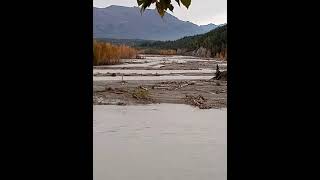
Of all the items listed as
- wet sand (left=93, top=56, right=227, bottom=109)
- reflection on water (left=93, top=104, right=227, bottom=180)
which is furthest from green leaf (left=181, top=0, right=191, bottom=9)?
wet sand (left=93, top=56, right=227, bottom=109)

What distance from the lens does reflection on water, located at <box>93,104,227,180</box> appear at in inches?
108

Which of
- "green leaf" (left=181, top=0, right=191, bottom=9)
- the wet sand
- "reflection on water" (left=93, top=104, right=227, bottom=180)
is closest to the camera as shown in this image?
"green leaf" (left=181, top=0, right=191, bottom=9)

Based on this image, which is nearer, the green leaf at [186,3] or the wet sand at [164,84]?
the green leaf at [186,3]

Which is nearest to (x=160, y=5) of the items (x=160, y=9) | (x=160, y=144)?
(x=160, y=9)


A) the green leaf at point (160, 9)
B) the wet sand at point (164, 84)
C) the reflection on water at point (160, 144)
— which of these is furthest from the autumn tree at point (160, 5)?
the wet sand at point (164, 84)

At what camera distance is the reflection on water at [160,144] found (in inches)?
108

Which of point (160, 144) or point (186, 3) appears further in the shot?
point (160, 144)

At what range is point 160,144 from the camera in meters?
3.38

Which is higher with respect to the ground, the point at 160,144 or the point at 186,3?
the point at 186,3

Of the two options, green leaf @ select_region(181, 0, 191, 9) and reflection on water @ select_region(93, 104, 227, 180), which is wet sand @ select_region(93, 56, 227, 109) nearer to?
reflection on water @ select_region(93, 104, 227, 180)

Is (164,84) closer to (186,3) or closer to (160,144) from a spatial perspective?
(160,144)

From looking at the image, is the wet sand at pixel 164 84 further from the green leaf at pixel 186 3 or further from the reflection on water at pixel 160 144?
the green leaf at pixel 186 3

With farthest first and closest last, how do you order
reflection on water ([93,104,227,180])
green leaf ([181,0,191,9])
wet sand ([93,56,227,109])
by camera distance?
wet sand ([93,56,227,109]) → reflection on water ([93,104,227,180]) → green leaf ([181,0,191,9])
